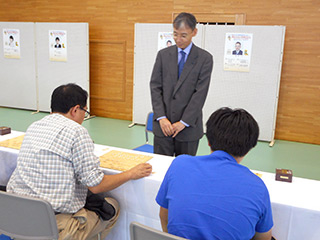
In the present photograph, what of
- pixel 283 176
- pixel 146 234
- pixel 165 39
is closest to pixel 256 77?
pixel 165 39

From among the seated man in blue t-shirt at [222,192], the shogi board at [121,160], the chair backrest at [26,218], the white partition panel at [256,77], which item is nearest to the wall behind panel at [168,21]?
the white partition panel at [256,77]

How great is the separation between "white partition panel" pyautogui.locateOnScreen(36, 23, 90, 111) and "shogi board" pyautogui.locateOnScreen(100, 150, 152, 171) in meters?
4.22

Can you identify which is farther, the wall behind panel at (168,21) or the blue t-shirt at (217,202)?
the wall behind panel at (168,21)

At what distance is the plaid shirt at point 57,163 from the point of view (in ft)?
5.11

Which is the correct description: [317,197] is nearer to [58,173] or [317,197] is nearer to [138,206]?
[138,206]

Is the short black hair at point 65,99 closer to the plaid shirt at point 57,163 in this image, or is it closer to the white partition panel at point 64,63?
the plaid shirt at point 57,163

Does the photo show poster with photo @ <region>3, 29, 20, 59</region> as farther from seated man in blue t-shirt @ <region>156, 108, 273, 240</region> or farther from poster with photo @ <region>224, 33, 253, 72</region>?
seated man in blue t-shirt @ <region>156, 108, 273, 240</region>

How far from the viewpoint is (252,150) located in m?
4.84

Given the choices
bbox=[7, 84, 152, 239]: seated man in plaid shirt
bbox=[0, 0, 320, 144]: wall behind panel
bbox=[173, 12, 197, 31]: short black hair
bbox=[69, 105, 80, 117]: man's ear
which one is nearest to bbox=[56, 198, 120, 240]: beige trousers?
bbox=[7, 84, 152, 239]: seated man in plaid shirt

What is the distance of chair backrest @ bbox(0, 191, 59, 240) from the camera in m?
1.40

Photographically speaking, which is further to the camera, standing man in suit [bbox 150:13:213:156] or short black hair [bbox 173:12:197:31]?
standing man in suit [bbox 150:13:213:156]

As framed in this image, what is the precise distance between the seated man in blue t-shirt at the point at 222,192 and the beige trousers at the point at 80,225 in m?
0.62

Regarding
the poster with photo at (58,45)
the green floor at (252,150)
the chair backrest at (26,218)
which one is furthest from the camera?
the poster with photo at (58,45)

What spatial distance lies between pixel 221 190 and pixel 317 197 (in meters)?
0.76
